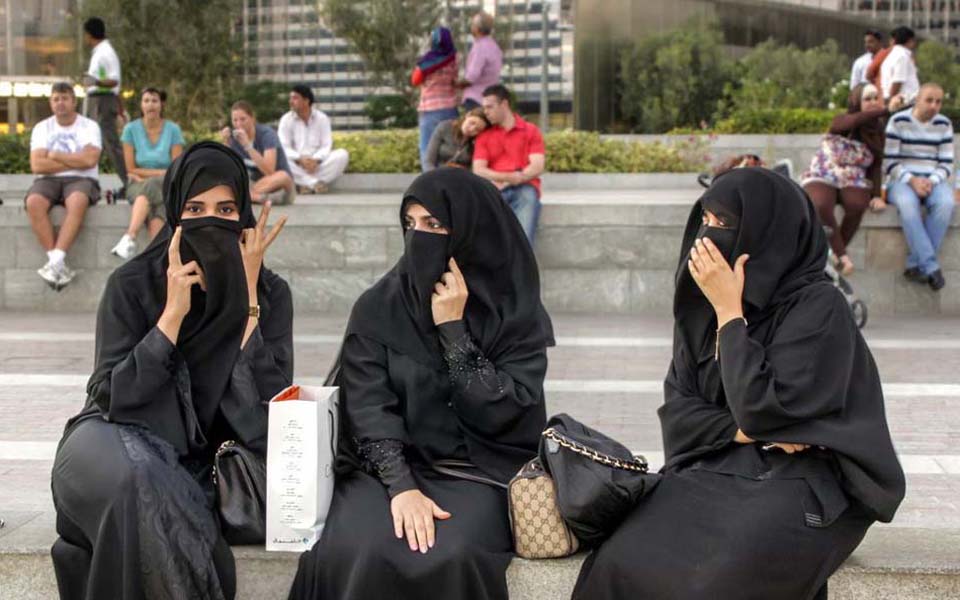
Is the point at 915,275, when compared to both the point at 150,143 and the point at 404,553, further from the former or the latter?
the point at 404,553

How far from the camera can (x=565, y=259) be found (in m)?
10.2

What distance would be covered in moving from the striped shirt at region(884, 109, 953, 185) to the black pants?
6.90m

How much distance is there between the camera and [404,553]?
142 inches

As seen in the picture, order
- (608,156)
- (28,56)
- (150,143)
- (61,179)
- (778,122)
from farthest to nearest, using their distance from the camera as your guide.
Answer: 1. (28,56)
2. (778,122)
3. (608,156)
4. (150,143)
5. (61,179)

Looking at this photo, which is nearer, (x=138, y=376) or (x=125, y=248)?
(x=138, y=376)

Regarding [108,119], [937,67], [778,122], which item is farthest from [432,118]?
[937,67]

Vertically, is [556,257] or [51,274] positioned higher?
[556,257]

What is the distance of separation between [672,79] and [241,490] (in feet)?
81.1

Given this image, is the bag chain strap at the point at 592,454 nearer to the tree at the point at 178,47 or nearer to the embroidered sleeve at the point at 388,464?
the embroidered sleeve at the point at 388,464

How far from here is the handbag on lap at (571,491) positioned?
3.61 meters

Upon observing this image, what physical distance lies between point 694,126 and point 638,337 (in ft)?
→ 58.9

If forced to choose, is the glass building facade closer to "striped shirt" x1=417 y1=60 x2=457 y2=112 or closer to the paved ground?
"striped shirt" x1=417 y1=60 x2=457 y2=112

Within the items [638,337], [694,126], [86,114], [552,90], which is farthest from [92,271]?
[552,90]

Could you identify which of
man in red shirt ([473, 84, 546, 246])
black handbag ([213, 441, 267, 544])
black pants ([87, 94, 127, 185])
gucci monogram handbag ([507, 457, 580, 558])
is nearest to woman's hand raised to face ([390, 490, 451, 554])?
gucci monogram handbag ([507, 457, 580, 558])
